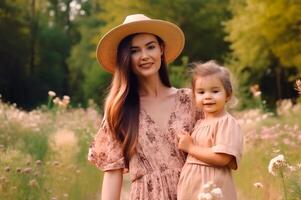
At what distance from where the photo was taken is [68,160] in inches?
337

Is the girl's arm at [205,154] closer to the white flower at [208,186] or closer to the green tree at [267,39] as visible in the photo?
the white flower at [208,186]

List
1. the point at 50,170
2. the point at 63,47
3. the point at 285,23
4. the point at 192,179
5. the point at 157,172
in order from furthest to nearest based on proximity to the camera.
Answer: the point at 63,47 → the point at 285,23 → the point at 50,170 → the point at 157,172 → the point at 192,179

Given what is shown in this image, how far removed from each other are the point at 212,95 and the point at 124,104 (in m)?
0.53

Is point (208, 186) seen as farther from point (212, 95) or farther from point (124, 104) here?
point (124, 104)

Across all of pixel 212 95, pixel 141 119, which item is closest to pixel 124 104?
pixel 141 119

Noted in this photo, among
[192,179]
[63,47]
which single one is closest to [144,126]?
[192,179]

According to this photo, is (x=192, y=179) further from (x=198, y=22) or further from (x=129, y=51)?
(x=198, y=22)

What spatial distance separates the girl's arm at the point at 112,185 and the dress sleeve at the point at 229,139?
25.6 inches

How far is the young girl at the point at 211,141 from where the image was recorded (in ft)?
11.5

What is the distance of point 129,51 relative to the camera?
3975 millimetres

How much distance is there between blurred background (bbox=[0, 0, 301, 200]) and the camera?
24.1ft

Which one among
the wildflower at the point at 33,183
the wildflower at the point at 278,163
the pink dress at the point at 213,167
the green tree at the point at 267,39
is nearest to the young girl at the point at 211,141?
the pink dress at the point at 213,167

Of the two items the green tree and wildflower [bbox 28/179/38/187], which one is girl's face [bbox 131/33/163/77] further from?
the green tree

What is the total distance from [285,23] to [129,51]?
2310cm
